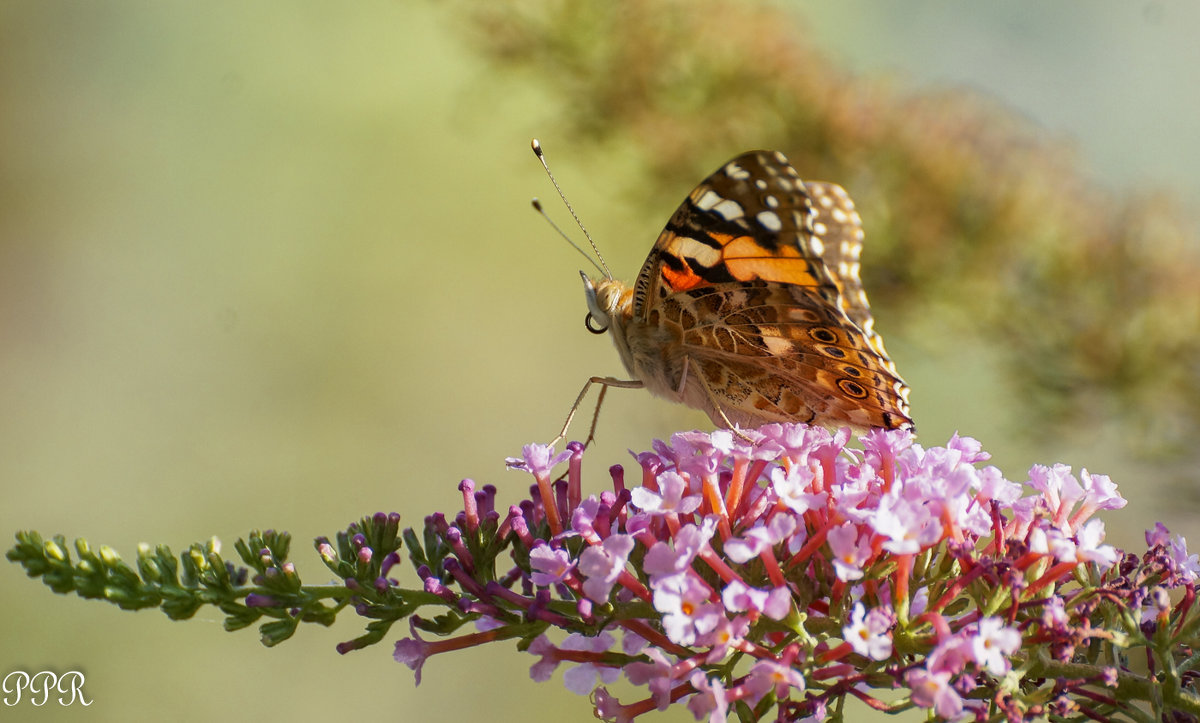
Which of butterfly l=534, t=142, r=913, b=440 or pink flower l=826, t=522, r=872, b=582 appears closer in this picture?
pink flower l=826, t=522, r=872, b=582

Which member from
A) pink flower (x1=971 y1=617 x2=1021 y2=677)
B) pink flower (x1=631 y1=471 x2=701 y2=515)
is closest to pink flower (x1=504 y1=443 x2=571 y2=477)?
pink flower (x1=631 y1=471 x2=701 y2=515)

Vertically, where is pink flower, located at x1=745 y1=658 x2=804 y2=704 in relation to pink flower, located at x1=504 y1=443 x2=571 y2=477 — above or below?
below

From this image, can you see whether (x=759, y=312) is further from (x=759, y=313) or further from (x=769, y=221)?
(x=769, y=221)

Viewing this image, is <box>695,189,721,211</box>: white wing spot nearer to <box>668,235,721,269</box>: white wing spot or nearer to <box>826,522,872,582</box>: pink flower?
<box>668,235,721,269</box>: white wing spot

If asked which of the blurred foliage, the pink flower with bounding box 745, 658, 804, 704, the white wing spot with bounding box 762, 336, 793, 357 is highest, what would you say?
the blurred foliage

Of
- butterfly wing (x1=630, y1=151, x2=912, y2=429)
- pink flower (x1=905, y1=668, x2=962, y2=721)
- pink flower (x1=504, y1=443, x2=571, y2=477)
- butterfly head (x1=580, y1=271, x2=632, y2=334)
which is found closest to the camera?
pink flower (x1=905, y1=668, x2=962, y2=721)

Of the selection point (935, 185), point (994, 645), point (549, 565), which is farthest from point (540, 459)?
point (935, 185)

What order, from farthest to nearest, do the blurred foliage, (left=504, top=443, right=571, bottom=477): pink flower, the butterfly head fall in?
the blurred foliage, the butterfly head, (left=504, top=443, right=571, bottom=477): pink flower

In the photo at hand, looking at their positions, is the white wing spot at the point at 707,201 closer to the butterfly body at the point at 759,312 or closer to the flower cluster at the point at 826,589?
the butterfly body at the point at 759,312

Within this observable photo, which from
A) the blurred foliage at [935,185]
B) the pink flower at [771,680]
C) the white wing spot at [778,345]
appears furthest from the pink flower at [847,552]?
the blurred foliage at [935,185]
